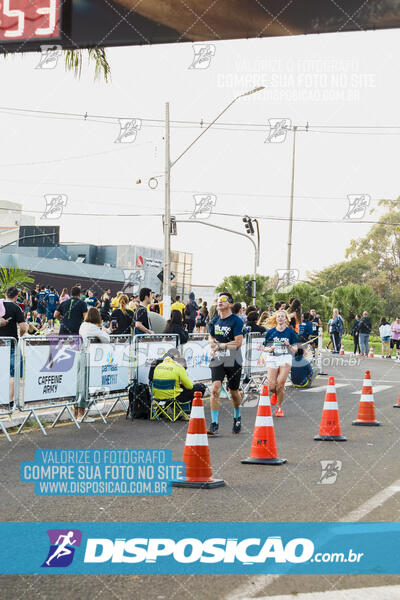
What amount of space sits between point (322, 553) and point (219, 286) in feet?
182

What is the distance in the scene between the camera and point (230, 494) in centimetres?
784

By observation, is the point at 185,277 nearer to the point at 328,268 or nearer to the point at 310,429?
the point at 328,268

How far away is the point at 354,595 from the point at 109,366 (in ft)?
30.2

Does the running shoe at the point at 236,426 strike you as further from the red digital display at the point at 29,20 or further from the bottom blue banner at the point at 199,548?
the red digital display at the point at 29,20

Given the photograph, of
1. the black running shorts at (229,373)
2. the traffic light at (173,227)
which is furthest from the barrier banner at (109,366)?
the traffic light at (173,227)

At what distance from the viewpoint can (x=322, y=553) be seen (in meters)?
5.75

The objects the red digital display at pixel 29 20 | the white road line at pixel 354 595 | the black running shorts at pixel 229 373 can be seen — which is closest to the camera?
the white road line at pixel 354 595

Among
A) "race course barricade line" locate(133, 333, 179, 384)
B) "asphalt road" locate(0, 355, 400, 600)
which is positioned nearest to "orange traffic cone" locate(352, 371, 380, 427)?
"asphalt road" locate(0, 355, 400, 600)

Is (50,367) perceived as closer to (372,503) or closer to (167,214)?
(372,503)

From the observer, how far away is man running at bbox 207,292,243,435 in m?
12.0

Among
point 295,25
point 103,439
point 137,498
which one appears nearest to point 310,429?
point 103,439

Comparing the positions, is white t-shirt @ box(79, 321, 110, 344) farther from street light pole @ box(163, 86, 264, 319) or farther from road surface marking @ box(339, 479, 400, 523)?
street light pole @ box(163, 86, 264, 319)

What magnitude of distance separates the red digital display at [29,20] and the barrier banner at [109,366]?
242 inches

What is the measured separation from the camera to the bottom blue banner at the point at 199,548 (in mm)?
5465
